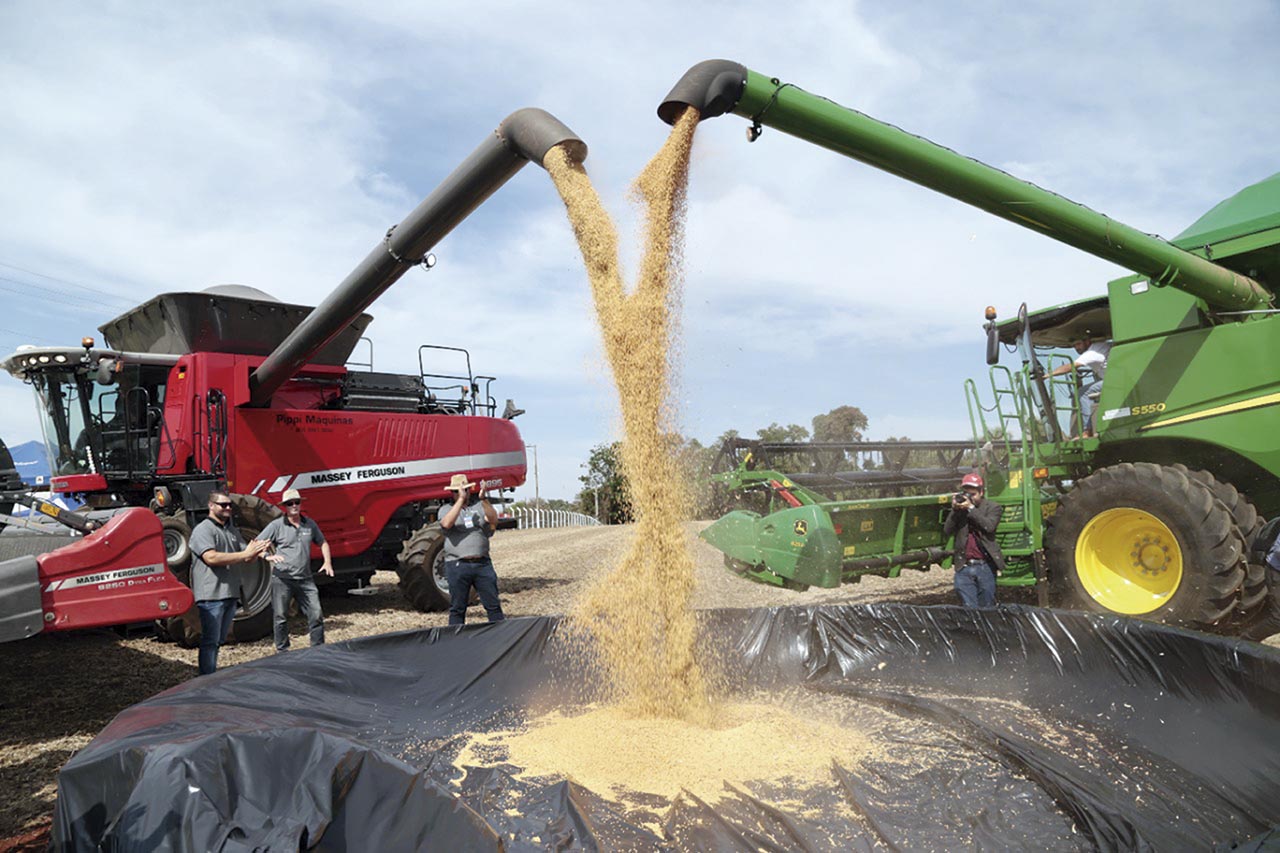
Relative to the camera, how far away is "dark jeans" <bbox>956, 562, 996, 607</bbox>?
5.47 metres

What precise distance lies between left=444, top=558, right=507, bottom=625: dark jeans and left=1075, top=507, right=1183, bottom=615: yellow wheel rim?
13.0ft

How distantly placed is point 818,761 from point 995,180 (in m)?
3.19

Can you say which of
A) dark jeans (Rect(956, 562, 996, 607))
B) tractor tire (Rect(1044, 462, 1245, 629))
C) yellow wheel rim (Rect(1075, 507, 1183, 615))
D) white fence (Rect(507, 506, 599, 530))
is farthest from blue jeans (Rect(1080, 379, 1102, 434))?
white fence (Rect(507, 506, 599, 530))

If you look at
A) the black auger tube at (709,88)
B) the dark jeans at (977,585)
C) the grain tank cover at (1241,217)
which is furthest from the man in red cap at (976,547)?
the black auger tube at (709,88)

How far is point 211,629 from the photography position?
4.88 metres

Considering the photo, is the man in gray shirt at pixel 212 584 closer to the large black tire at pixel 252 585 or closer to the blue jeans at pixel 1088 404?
the large black tire at pixel 252 585

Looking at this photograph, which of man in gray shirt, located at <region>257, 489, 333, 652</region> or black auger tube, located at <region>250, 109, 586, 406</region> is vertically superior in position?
black auger tube, located at <region>250, 109, 586, 406</region>

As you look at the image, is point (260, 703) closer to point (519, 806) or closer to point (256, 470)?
point (519, 806)

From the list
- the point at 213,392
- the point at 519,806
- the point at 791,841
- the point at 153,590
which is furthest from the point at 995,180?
the point at 213,392

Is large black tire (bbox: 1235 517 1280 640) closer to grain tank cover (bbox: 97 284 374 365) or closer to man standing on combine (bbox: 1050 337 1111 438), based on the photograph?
man standing on combine (bbox: 1050 337 1111 438)

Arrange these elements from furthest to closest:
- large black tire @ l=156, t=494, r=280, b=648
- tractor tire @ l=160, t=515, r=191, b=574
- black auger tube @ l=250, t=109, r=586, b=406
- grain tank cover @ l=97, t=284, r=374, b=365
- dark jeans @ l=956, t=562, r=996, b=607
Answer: grain tank cover @ l=97, t=284, r=374, b=365, large black tire @ l=156, t=494, r=280, b=648, tractor tire @ l=160, t=515, r=191, b=574, dark jeans @ l=956, t=562, r=996, b=607, black auger tube @ l=250, t=109, r=586, b=406

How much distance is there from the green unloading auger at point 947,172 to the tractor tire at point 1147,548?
1203mm

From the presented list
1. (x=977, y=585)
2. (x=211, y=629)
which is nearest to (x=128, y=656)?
(x=211, y=629)

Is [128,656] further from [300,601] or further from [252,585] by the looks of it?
[300,601]
